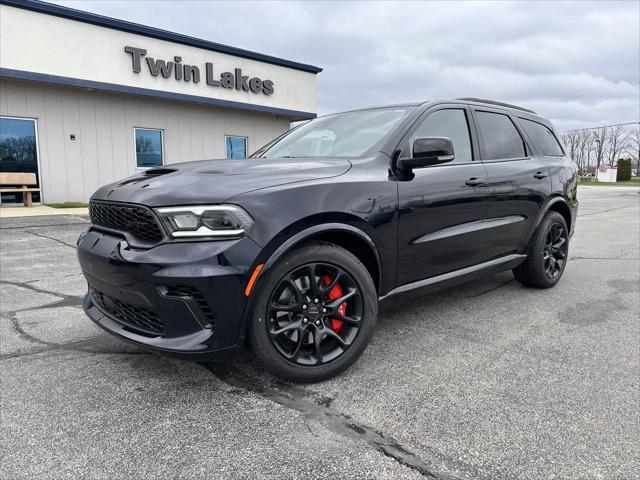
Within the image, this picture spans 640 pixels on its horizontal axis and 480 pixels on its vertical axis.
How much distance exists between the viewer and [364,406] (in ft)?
8.00

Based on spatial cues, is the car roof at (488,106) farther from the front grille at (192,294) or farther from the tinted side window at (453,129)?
the front grille at (192,294)

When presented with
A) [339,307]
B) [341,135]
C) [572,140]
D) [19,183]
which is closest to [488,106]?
[341,135]

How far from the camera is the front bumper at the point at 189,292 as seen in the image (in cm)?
224

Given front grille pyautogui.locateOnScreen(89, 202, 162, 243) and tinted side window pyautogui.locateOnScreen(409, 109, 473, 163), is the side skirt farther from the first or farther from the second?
front grille pyautogui.locateOnScreen(89, 202, 162, 243)

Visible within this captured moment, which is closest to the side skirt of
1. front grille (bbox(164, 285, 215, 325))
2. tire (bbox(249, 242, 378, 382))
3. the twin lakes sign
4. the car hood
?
tire (bbox(249, 242, 378, 382))

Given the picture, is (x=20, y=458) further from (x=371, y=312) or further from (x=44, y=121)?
(x=44, y=121)

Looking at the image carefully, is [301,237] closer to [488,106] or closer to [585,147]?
[488,106]

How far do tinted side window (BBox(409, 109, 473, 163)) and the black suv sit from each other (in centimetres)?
1

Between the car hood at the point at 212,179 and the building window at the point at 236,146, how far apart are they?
43.2 ft

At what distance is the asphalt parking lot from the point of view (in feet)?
6.47

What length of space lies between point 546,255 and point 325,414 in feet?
10.9

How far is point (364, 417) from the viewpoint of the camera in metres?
2.33

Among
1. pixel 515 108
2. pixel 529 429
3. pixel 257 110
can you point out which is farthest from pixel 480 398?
pixel 257 110

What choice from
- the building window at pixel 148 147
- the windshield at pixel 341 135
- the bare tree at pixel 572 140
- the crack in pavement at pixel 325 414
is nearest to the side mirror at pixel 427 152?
the windshield at pixel 341 135
